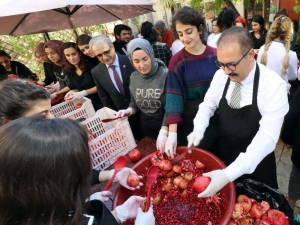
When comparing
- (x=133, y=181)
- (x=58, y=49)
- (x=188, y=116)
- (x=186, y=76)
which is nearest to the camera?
(x=133, y=181)

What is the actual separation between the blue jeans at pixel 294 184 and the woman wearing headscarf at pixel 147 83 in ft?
4.02

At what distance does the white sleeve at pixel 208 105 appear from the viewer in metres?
1.62

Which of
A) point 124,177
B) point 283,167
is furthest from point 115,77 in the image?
point 283,167

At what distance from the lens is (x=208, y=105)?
5.64 feet

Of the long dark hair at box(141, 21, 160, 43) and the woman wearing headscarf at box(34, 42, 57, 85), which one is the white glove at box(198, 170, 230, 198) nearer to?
the long dark hair at box(141, 21, 160, 43)

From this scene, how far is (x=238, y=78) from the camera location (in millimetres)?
1400

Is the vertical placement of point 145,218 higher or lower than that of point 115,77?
lower

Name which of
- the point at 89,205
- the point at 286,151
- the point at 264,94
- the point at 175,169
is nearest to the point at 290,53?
the point at 286,151

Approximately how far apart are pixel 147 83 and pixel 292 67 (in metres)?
1.99

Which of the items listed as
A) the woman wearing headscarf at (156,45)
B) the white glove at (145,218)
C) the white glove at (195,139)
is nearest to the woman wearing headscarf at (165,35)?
the woman wearing headscarf at (156,45)

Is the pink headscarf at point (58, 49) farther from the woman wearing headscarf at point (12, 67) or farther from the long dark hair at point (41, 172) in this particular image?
the long dark hair at point (41, 172)

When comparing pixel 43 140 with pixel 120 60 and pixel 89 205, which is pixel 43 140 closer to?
pixel 89 205

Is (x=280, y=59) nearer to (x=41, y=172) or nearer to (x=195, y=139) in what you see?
(x=195, y=139)

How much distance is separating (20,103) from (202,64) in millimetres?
1375
